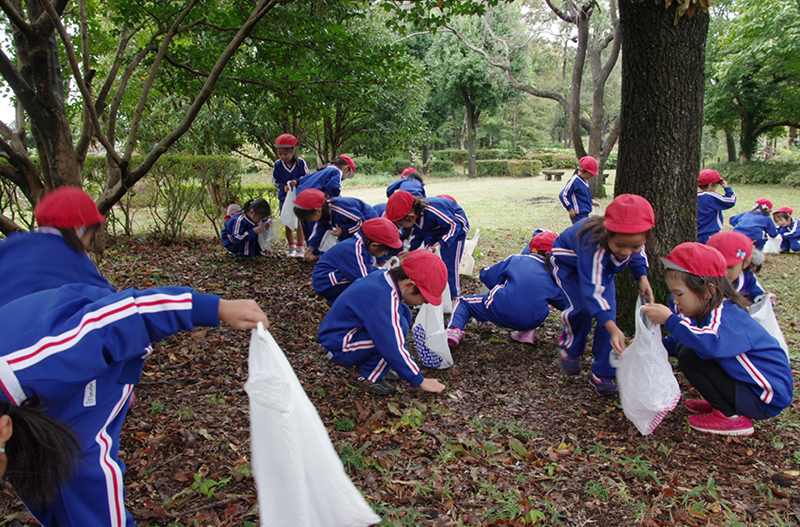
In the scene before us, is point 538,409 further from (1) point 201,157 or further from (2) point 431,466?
(1) point 201,157

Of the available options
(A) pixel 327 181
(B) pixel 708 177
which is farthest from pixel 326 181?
(B) pixel 708 177

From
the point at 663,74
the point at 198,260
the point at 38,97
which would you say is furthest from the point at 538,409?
the point at 198,260

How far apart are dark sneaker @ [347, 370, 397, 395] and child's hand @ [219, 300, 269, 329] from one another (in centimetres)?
167

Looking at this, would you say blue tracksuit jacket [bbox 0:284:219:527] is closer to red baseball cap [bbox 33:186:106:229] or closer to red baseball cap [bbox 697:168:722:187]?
red baseball cap [bbox 33:186:106:229]

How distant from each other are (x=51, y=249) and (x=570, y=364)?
3051 mm

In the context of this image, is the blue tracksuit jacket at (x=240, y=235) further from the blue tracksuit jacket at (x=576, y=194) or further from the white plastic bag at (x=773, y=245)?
the white plastic bag at (x=773, y=245)

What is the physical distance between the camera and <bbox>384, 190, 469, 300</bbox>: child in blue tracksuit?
15.4 feet

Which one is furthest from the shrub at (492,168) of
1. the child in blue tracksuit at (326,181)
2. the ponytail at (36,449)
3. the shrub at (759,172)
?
the ponytail at (36,449)

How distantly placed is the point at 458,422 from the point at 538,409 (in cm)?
54

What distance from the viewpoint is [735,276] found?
10.4 ft

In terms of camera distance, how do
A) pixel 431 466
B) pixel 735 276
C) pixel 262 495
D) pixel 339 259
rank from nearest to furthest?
pixel 262 495 → pixel 431 466 → pixel 735 276 → pixel 339 259

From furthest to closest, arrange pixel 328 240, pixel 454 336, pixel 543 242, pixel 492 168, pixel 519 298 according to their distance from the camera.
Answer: pixel 492 168 < pixel 328 240 < pixel 543 242 < pixel 454 336 < pixel 519 298

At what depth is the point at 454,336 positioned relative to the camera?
12.9 feet

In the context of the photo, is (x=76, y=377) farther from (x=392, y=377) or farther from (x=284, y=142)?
(x=284, y=142)
